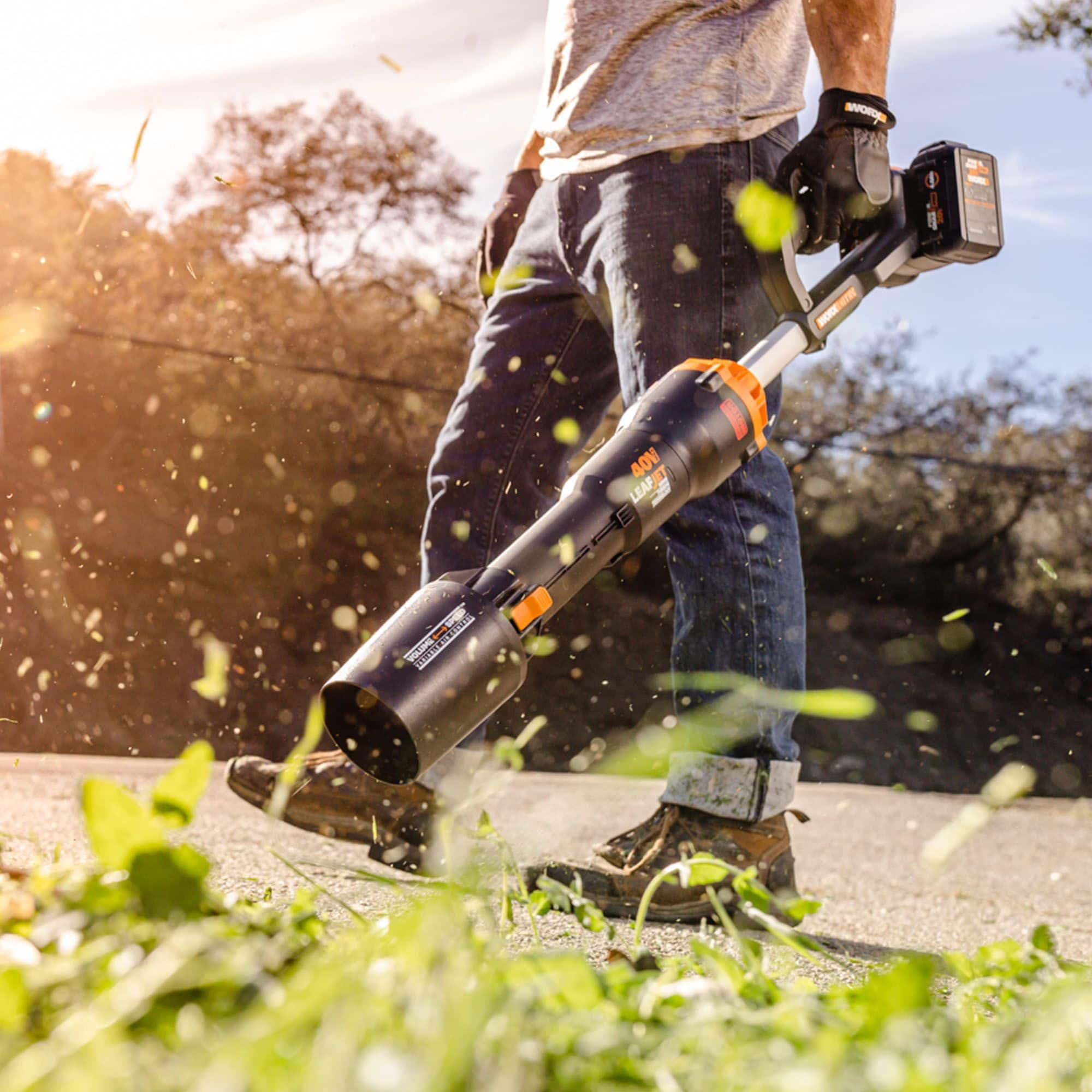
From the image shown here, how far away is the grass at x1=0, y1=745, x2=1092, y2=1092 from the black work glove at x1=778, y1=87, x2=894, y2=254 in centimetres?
161

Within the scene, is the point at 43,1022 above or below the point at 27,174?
below

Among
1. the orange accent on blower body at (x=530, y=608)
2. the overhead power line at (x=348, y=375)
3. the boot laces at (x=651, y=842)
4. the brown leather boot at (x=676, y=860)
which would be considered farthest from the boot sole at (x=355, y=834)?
the overhead power line at (x=348, y=375)

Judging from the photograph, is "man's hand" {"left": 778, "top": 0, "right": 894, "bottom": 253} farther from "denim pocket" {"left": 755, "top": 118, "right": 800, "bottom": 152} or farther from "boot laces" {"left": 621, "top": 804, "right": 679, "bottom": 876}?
"boot laces" {"left": 621, "top": 804, "right": 679, "bottom": 876}

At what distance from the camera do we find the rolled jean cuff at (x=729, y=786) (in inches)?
77.5

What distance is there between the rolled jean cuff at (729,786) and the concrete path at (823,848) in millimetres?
229

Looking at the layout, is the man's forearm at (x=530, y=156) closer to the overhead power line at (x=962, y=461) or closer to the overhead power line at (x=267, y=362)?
the overhead power line at (x=267, y=362)

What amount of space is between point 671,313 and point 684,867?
3.92ft

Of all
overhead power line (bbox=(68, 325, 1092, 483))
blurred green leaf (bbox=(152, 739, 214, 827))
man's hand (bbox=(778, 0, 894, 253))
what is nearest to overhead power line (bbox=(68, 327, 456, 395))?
overhead power line (bbox=(68, 325, 1092, 483))

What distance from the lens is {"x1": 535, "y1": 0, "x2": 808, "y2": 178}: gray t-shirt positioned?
2.01 meters

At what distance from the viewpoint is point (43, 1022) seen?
20.5 inches

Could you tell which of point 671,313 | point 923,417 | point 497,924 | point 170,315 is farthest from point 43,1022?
point 923,417

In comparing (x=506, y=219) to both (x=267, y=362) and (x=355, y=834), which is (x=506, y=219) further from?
(x=267, y=362)

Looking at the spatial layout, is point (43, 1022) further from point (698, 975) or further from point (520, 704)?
point (520, 704)

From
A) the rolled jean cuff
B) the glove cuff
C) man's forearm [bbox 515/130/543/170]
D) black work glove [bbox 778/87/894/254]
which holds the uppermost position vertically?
man's forearm [bbox 515/130/543/170]
